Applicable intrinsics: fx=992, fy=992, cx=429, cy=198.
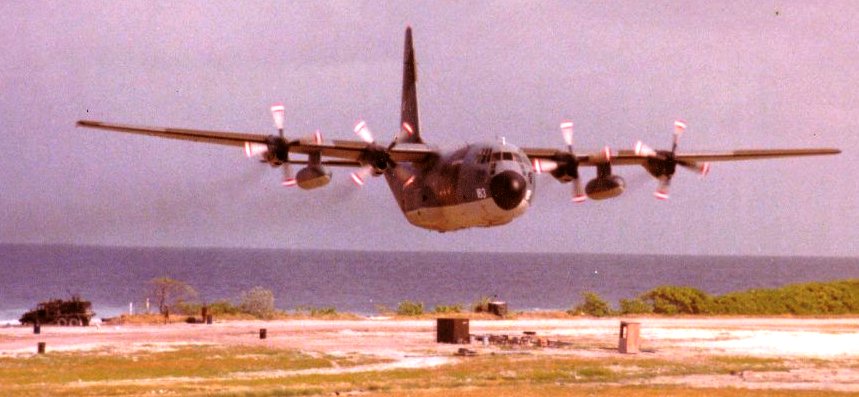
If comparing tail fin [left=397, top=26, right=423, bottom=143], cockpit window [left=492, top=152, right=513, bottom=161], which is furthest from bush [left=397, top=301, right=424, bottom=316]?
cockpit window [left=492, top=152, right=513, bottom=161]

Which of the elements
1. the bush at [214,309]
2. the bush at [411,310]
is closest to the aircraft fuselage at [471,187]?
the bush at [411,310]

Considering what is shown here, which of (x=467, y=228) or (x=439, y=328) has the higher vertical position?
(x=467, y=228)

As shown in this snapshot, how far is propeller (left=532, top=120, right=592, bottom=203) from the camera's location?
53.4 m

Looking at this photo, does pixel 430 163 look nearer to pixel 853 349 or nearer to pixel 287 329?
pixel 287 329

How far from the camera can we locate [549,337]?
186ft

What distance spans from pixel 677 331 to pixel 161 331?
101 feet

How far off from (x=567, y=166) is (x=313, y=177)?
51.4 feet

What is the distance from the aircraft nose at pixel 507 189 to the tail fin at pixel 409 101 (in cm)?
1365

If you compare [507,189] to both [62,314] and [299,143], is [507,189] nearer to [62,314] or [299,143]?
[299,143]

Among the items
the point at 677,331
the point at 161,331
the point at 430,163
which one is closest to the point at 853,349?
the point at 677,331

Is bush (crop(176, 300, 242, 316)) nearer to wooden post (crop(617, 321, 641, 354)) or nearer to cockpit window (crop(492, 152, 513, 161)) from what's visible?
wooden post (crop(617, 321, 641, 354))

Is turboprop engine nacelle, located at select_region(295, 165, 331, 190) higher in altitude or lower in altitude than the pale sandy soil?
higher

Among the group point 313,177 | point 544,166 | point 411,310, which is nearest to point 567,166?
point 544,166

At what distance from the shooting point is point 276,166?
45.6 meters
